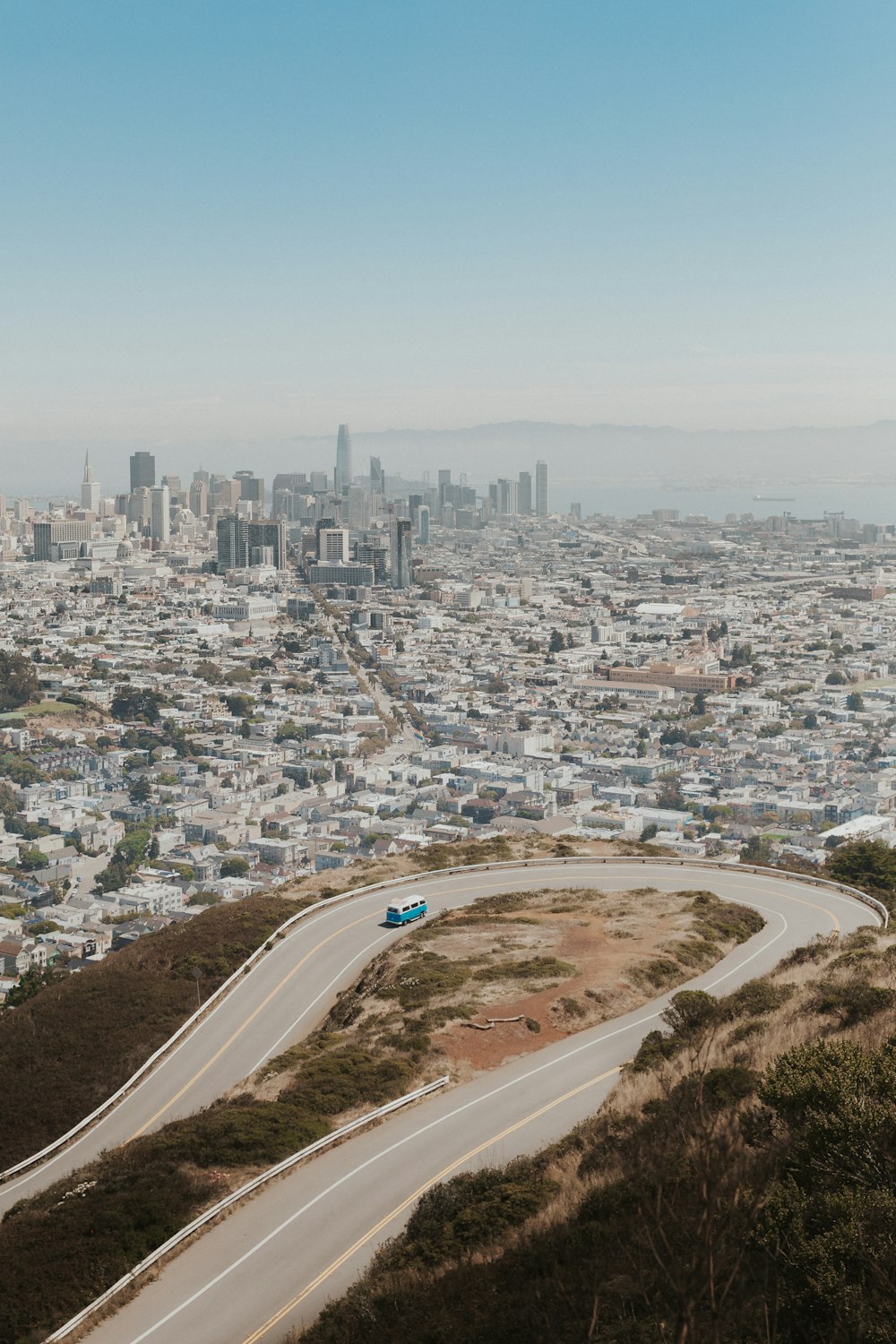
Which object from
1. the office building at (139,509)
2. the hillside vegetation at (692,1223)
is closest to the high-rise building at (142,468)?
the office building at (139,509)

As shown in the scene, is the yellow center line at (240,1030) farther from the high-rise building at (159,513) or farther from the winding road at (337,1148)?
the high-rise building at (159,513)

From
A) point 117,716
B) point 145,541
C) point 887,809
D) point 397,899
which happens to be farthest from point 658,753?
point 145,541

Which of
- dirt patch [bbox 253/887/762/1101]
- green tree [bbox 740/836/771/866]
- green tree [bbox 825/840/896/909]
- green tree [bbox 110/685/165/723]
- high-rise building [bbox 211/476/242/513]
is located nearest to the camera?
dirt patch [bbox 253/887/762/1101]

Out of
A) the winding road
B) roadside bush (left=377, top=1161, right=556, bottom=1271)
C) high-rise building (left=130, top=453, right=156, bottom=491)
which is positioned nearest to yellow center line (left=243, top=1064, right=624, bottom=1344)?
the winding road

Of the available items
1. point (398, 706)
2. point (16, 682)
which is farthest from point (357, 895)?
point (16, 682)

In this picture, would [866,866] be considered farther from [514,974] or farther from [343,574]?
[343,574]

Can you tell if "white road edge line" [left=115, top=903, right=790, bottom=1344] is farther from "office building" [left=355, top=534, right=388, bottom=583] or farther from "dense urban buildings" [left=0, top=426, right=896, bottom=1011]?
"office building" [left=355, top=534, right=388, bottom=583]
